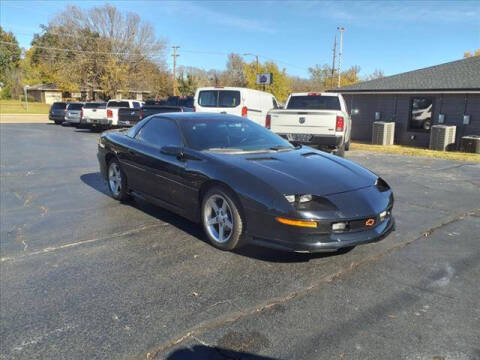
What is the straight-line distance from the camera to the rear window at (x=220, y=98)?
1330 cm

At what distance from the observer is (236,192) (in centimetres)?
383

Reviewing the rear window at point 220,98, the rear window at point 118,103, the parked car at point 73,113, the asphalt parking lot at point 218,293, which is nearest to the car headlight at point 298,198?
the asphalt parking lot at point 218,293

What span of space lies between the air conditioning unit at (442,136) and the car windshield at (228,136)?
13630mm

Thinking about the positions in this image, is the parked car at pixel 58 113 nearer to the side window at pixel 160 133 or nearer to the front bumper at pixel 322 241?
the side window at pixel 160 133

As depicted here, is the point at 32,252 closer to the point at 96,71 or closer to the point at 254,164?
the point at 254,164

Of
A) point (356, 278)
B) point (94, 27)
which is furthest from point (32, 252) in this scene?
point (94, 27)

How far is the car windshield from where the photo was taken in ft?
15.4

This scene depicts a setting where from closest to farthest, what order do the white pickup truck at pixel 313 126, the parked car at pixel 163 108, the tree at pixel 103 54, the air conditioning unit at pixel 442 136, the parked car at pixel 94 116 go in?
the white pickup truck at pixel 313 126, the parked car at pixel 163 108, the air conditioning unit at pixel 442 136, the parked car at pixel 94 116, the tree at pixel 103 54

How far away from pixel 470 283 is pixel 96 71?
48197 millimetres

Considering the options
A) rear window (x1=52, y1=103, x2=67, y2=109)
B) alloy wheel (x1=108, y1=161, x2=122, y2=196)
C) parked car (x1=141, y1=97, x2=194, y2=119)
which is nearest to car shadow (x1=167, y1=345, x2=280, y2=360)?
alloy wheel (x1=108, y1=161, x2=122, y2=196)

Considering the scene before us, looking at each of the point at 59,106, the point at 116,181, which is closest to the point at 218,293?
the point at 116,181

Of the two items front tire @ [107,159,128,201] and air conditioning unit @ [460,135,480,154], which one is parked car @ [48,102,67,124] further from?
air conditioning unit @ [460,135,480,154]

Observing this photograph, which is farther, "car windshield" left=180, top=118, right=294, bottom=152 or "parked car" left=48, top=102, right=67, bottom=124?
"parked car" left=48, top=102, right=67, bottom=124

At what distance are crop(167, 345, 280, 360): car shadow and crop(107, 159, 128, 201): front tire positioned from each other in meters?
3.70
